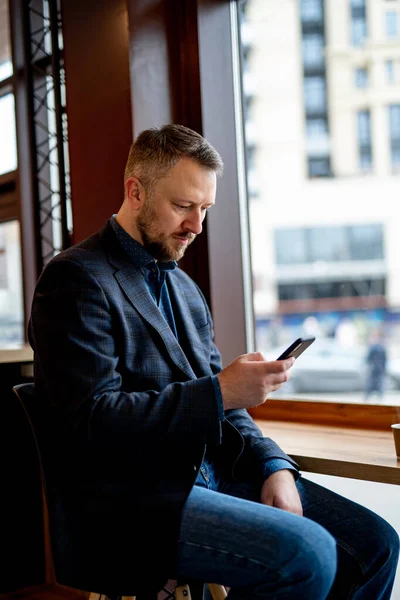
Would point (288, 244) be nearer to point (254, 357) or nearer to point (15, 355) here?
point (15, 355)

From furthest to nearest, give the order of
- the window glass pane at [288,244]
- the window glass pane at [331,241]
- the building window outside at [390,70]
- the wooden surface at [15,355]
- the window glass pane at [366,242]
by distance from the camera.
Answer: the window glass pane at [288,244], the window glass pane at [331,241], the window glass pane at [366,242], the wooden surface at [15,355], the building window outside at [390,70]

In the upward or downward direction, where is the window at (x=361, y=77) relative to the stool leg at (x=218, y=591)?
upward

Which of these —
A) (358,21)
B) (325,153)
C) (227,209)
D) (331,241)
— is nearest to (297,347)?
(227,209)

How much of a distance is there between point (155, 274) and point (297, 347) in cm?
40

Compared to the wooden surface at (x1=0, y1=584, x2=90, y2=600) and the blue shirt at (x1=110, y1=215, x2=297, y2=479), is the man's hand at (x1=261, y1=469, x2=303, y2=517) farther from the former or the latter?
the wooden surface at (x1=0, y1=584, x2=90, y2=600)

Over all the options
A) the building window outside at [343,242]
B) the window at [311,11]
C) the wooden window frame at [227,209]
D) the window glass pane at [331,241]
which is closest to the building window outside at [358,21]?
the window at [311,11]

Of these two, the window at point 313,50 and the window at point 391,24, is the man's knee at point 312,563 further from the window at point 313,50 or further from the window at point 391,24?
the window at point 313,50

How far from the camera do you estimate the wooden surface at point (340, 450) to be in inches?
57.9

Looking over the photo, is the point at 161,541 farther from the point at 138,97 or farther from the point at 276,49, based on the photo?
the point at 276,49

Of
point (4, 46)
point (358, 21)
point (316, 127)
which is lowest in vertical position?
point (316, 127)

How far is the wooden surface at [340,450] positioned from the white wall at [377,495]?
0.52 feet

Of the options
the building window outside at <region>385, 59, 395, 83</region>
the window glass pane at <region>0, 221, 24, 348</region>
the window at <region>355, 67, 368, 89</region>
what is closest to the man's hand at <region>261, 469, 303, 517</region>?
the building window outside at <region>385, 59, 395, 83</region>

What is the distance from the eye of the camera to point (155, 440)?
1255 millimetres

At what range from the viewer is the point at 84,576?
1271 mm
